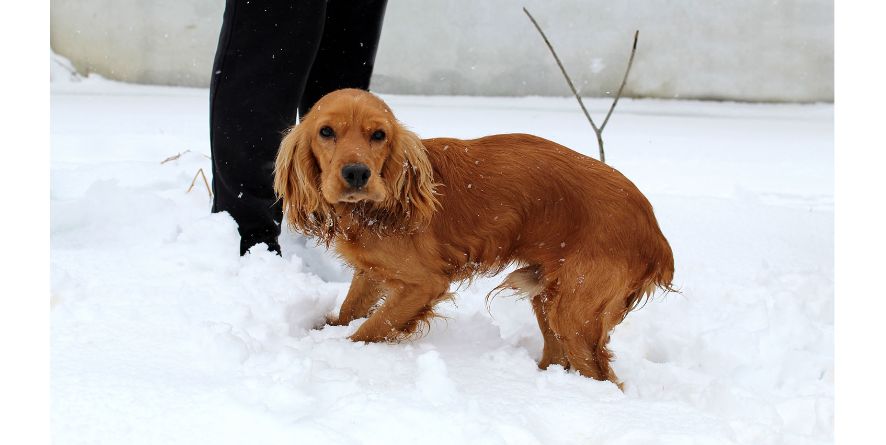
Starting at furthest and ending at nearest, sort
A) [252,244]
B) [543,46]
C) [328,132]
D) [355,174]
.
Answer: [543,46] → [252,244] → [328,132] → [355,174]

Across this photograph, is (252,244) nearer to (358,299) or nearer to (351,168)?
(358,299)

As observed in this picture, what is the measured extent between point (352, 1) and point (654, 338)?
145cm

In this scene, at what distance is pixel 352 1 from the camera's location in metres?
2.78

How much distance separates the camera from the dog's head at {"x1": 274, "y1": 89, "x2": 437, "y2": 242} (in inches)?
77.3

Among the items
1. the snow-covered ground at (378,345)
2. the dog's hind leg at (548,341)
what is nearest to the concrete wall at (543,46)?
the snow-covered ground at (378,345)

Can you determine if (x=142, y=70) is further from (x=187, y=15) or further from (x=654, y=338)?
(x=654, y=338)

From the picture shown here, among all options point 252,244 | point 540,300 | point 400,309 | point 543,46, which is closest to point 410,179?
point 400,309

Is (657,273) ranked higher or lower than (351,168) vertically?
lower

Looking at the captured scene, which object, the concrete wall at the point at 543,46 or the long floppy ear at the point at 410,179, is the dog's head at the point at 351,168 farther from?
the concrete wall at the point at 543,46

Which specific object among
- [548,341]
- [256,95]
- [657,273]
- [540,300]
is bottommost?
[548,341]

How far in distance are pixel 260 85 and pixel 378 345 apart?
91 cm

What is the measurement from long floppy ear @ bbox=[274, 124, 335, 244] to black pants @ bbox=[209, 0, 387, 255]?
424 mm

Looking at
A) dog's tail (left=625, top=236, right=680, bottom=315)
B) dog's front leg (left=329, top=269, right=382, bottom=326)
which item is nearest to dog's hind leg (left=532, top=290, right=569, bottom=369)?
dog's tail (left=625, top=236, right=680, bottom=315)

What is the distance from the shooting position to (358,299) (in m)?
2.42
